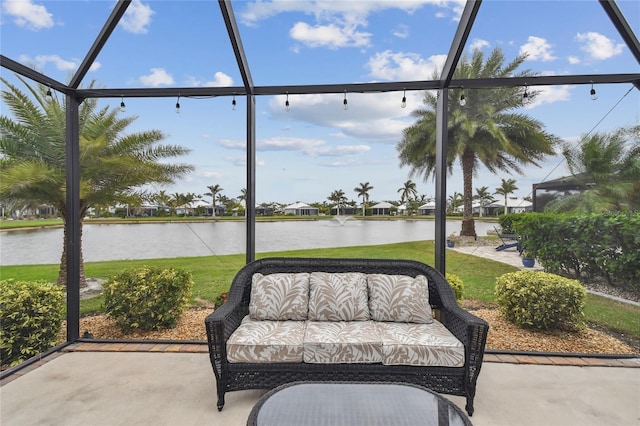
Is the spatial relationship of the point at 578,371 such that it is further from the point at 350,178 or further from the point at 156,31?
the point at 156,31

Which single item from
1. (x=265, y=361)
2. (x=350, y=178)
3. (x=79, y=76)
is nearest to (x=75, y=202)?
(x=79, y=76)

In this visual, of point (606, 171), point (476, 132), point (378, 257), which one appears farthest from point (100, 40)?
point (606, 171)

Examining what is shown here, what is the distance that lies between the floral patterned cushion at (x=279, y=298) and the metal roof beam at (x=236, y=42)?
1841 mm

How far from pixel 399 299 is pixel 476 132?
89.4 inches

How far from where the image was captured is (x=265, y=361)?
2.21 m

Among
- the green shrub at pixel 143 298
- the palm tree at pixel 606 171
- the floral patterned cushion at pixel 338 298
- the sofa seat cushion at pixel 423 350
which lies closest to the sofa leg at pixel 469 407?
the sofa seat cushion at pixel 423 350

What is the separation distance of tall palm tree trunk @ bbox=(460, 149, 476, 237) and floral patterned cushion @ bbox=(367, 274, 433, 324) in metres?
1.31

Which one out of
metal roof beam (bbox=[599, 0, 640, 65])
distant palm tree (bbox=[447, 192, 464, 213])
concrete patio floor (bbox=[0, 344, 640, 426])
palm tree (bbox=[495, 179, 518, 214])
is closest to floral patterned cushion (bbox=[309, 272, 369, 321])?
concrete patio floor (bbox=[0, 344, 640, 426])

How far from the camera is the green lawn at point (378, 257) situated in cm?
338

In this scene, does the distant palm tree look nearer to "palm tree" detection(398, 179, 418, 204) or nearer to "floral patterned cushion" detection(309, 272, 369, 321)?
"palm tree" detection(398, 179, 418, 204)

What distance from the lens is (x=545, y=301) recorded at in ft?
10.5

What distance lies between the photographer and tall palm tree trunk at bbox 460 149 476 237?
12.4ft

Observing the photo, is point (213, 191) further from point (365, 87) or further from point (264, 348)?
point (264, 348)

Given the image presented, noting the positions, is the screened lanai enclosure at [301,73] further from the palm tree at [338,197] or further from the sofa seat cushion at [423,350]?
the sofa seat cushion at [423,350]
